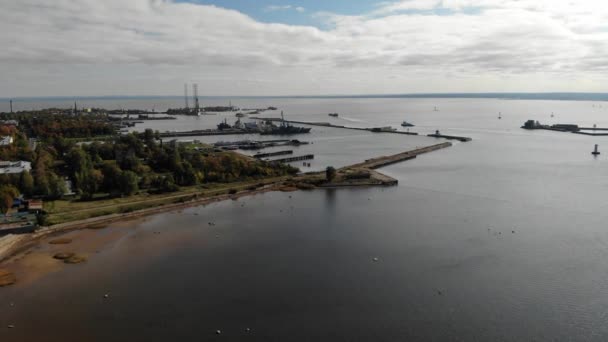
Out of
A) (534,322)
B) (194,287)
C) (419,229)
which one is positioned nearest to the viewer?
(534,322)

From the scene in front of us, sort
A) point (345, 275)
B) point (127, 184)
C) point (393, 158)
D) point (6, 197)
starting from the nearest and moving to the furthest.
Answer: point (345, 275) → point (6, 197) → point (127, 184) → point (393, 158)

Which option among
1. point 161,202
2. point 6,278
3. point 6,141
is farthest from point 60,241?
point 6,141

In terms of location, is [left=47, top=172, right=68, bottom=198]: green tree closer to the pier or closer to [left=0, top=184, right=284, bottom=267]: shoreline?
[left=0, top=184, right=284, bottom=267]: shoreline

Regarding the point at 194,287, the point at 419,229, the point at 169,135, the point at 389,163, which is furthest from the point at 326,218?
the point at 169,135

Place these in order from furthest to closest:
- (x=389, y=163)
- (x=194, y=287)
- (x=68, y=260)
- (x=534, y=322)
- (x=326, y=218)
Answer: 1. (x=389, y=163)
2. (x=326, y=218)
3. (x=68, y=260)
4. (x=194, y=287)
5. (x=534, y=322)

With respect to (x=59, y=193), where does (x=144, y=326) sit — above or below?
below

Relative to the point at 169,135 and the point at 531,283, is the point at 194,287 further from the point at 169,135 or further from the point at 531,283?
the point at 169,135

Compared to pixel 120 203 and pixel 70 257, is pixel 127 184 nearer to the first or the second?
pixel 120 203
